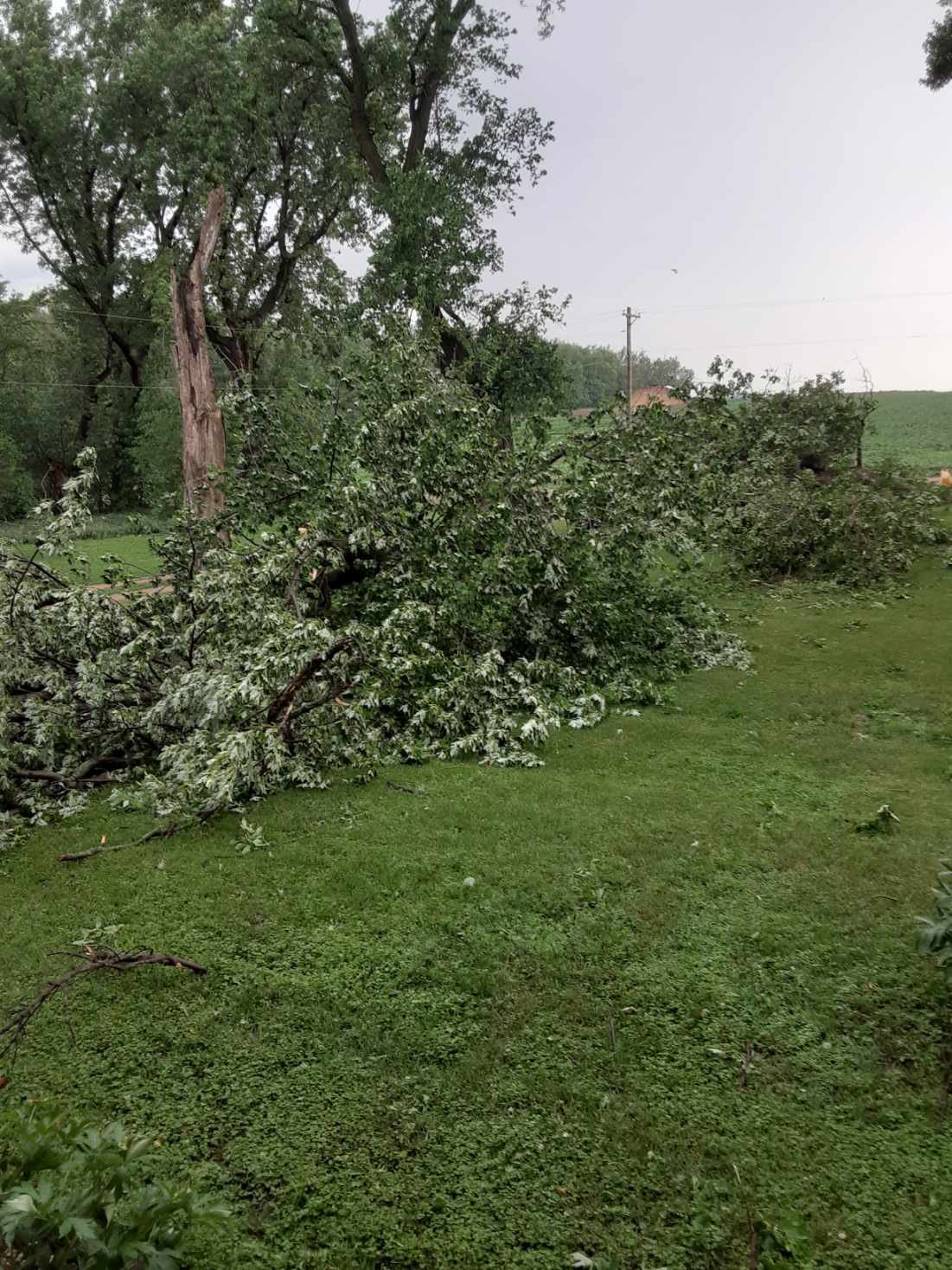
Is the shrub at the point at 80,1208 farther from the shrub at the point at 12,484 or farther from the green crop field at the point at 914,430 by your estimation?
the shrub at the point at 12,484

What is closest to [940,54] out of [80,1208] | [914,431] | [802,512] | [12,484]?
[802,512]

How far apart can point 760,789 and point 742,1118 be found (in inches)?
102

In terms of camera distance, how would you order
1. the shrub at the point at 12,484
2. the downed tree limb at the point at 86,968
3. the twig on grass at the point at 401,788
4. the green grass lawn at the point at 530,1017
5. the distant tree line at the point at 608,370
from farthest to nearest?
the distant tree line at the point at 608,370 < the shrub at the point at 12,484 < the twig on grass at the point at 401,788 < the downed tree limb at the point at 86,968 < the green grass lawn at the point at 530,1017

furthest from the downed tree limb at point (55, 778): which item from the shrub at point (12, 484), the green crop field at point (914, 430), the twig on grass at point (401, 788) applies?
the shrub at point (12, 484)

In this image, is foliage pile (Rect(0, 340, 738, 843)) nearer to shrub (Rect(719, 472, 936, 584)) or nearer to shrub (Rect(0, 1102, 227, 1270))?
shrub (Rect(0, 1102, 227, 1270))

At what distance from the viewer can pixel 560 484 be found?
733cm

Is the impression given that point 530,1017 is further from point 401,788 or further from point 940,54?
point 940,54

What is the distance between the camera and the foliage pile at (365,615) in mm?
5211

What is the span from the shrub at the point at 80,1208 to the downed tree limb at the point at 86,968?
136 cm

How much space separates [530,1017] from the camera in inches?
120

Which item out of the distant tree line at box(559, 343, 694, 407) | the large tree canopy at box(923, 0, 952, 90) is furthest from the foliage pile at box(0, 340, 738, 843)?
the distant tree line at box(559, 343, 694, 407)

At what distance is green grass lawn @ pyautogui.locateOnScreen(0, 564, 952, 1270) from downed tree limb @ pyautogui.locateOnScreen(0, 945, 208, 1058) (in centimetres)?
6

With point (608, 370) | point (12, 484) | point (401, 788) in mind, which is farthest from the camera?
point (608, 370)

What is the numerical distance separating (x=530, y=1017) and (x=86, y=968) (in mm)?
1759
